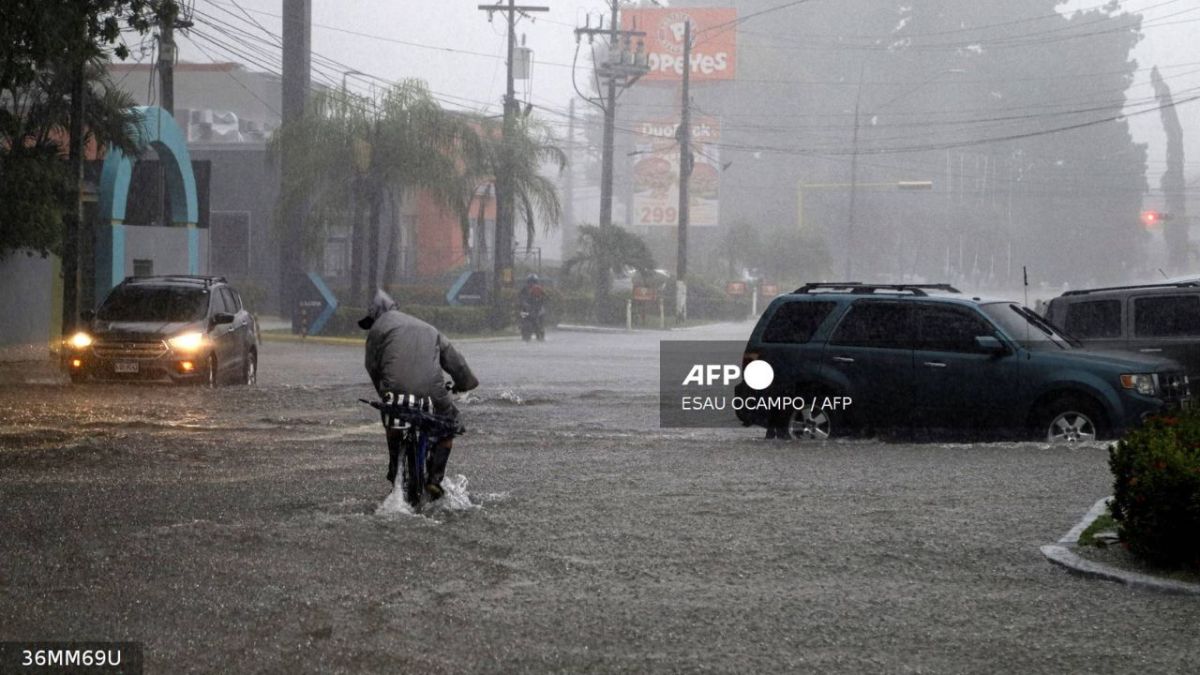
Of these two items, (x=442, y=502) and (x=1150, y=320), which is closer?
(x=442, y=502)

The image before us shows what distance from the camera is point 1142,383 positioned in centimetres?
1605

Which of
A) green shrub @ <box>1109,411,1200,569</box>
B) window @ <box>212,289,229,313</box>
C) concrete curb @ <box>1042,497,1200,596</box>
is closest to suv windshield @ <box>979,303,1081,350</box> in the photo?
concrete curb @ <box>1042,497,1200,596</box>

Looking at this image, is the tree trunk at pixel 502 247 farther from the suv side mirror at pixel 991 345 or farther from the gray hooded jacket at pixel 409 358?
the gray hooded jacket at pixel 409 358

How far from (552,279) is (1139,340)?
49090 mm

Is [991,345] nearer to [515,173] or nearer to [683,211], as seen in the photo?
[515,173]

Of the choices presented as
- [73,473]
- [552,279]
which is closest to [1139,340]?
[73,473]

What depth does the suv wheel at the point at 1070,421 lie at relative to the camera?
1638 cm

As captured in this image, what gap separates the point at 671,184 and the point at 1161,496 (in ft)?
269

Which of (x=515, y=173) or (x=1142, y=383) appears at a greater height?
(x=515, y=173)

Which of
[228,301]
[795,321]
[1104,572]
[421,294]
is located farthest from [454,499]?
[421,294]

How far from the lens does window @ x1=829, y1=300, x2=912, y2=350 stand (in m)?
17.3

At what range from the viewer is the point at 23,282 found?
35375mm

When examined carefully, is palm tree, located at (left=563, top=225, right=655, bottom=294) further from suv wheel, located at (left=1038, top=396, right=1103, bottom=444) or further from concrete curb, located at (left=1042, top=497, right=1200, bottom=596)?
concrete curb, located at (left=1042, top=497, right=1200, bottom=596)

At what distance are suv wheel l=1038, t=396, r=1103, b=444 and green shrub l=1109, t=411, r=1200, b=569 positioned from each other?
6.14 meters
